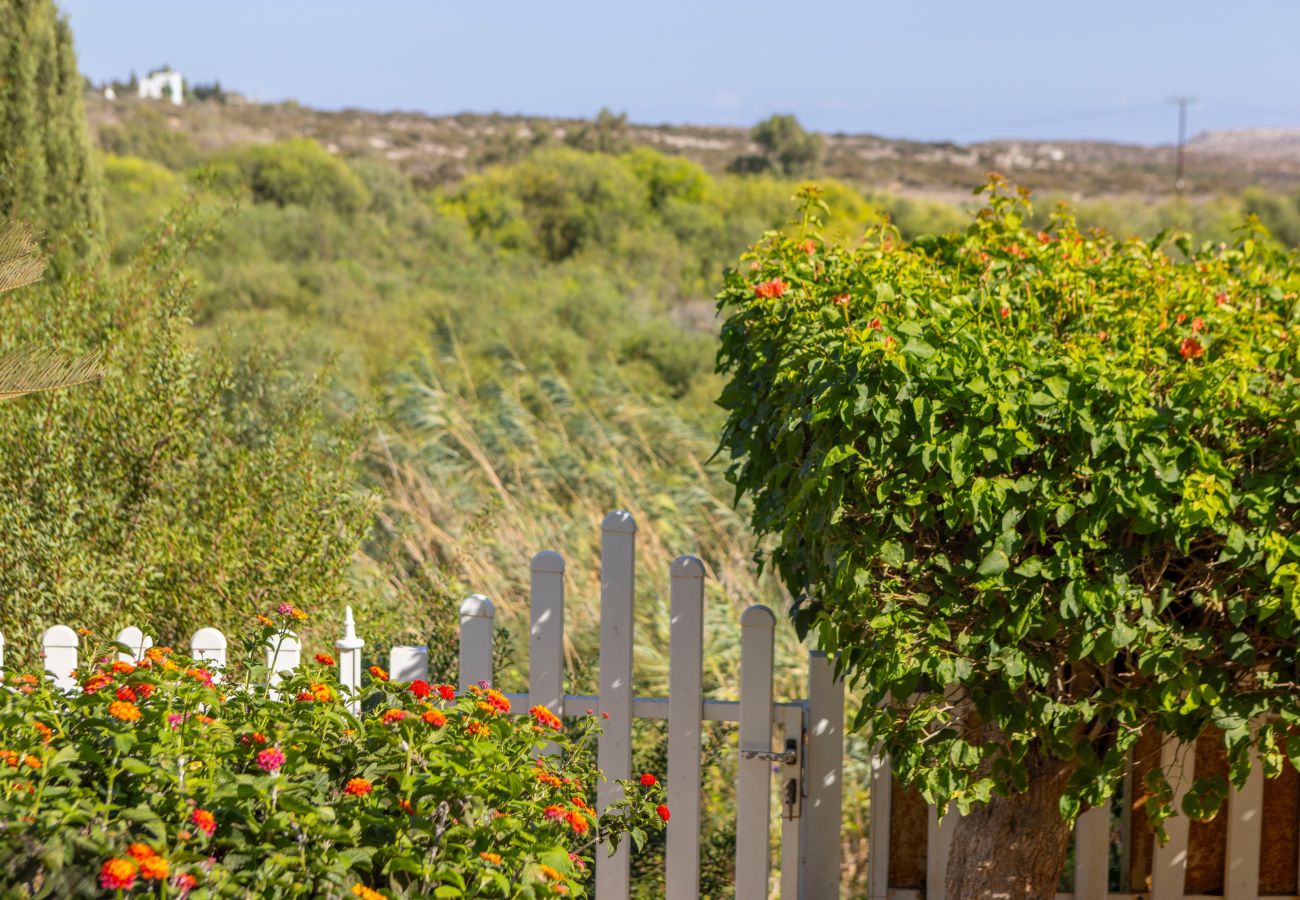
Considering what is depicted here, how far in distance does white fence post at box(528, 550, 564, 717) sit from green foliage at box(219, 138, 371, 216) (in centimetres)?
2160

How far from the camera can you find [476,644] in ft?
10.6

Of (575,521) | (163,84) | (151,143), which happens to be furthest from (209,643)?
(163,84)

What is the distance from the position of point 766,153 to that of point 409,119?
18817 mm

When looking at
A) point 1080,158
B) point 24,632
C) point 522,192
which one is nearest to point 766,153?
point 522,192

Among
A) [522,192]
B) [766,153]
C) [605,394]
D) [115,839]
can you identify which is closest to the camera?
[115,839]

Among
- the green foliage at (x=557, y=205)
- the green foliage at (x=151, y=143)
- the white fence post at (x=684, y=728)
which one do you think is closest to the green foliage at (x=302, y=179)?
the green foliage at (x=557, y=205)

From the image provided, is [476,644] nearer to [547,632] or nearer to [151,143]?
[547,632]

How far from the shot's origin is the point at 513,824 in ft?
6.31

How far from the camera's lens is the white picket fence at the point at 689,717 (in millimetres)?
3121

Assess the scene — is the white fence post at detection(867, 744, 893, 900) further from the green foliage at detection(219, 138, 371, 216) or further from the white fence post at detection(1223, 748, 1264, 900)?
the green foliage at detection(219, 138, 371, 216)

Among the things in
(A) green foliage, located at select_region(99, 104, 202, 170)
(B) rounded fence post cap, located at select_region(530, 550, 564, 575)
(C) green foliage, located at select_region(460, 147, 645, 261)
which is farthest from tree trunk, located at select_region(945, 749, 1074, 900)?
(A) green foliage, located at select_region(99, 104, 202, 170)

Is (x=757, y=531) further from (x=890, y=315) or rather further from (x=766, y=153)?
(x=766, y=153)

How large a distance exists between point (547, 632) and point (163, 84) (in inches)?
2003

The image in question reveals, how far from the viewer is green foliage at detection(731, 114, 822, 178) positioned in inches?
1547
